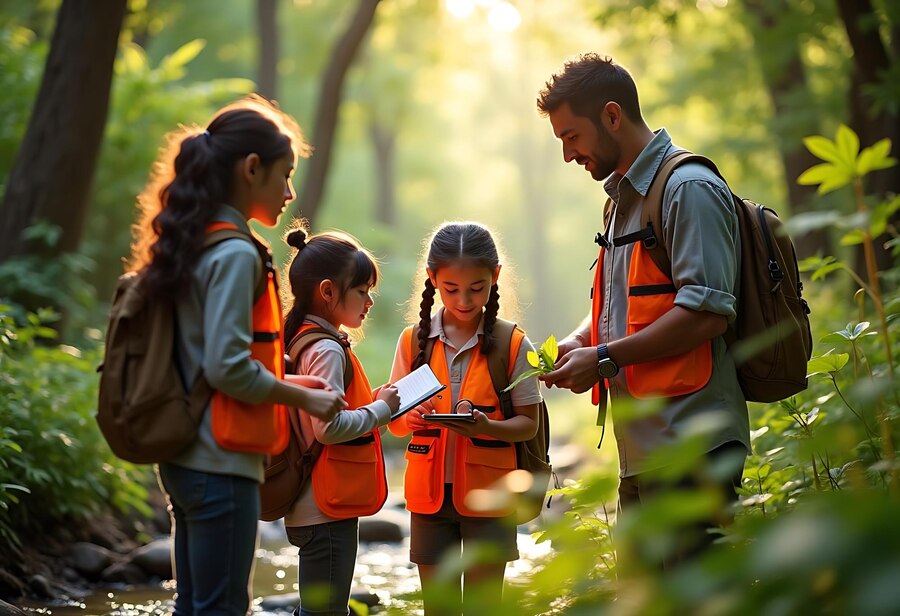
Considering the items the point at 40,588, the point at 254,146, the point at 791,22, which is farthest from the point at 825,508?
the point at 791,22

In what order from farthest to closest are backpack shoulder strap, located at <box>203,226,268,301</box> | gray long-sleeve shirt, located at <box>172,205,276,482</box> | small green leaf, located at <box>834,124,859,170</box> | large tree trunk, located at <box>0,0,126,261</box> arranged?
1. large tree trunk, located at <box>0,0,126,261</box>
2. backpack shoulder strap, located at <box>203,226,268,301</box>
3. gray long-sleeve shirt, located at <box>172,205,276,482</box>
4. small green leaf, located at <box>834,124,859,170</box>

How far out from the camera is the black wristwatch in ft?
10.9

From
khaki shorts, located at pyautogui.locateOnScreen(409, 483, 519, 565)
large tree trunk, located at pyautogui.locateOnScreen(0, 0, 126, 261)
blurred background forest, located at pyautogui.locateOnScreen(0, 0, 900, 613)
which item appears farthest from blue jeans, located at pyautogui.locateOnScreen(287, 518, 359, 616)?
large tree trunk, located at pyautogui.locateOnScreen(0, 0, 126, 261)

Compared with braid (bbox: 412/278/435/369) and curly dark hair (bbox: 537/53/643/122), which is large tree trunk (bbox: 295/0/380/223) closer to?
braid (bbox: 412/278/435/369)

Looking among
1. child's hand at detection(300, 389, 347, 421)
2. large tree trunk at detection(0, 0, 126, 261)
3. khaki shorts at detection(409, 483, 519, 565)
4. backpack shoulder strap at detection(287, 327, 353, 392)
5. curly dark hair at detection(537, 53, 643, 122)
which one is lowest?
khaki shorts at detection(409, 483, 519, 565)

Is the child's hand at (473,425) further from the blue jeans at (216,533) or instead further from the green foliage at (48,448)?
the green foliage at (48,448)

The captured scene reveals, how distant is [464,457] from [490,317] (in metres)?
0.59

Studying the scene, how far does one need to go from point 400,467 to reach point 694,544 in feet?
30.1

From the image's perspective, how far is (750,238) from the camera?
337 centimetres

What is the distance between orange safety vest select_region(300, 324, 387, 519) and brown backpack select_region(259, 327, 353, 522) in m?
0.04

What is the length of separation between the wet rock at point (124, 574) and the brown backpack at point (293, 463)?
8.90 ft

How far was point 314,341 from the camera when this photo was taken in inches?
141

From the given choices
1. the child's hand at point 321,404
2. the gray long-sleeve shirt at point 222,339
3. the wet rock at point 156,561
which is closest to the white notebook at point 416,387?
the child's hand at point 321,404

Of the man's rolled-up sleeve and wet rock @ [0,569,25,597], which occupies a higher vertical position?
the man's rolled-up sleeve
